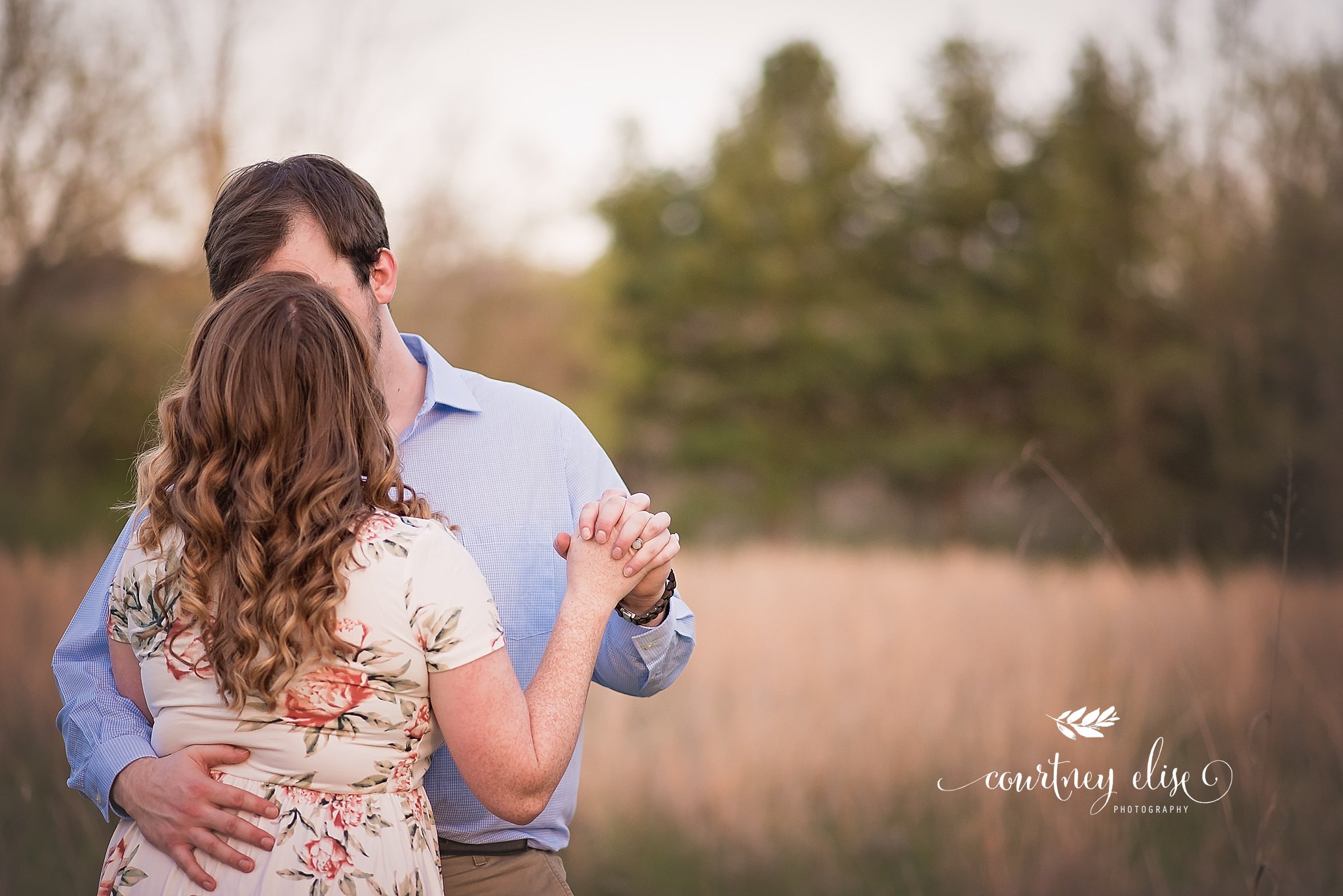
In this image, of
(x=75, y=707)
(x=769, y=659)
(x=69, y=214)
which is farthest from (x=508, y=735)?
(x=69, y=214)

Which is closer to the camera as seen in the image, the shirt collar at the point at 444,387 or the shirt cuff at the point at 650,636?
the shirt cuff at the point at 650,636

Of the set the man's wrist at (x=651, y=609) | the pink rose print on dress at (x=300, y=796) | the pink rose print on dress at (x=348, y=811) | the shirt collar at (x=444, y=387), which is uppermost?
the shirt collar at (x=444, y=387)

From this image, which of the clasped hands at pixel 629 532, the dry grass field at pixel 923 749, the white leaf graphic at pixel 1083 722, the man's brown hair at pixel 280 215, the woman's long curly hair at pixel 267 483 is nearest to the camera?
the woman's long curly hair at pixel 267 483

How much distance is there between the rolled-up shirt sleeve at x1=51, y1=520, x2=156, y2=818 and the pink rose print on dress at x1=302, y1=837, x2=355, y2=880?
35 centimetres

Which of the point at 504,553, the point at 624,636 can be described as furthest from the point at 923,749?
the point at 504,553

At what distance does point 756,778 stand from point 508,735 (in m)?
3.76

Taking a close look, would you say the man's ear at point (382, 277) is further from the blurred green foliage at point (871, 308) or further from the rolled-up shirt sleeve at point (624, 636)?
the blurred green foliage at point (871, 308)

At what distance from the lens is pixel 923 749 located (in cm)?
504

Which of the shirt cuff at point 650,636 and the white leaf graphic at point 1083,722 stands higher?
the shirt cuff at point 650,636

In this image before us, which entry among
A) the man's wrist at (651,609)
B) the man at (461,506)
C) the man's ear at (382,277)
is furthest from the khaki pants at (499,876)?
the man's ear at (382,277)

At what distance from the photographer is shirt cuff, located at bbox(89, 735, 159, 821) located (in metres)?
1.42

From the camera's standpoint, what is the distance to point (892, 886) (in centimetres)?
399

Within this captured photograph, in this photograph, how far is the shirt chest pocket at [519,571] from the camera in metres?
1.73

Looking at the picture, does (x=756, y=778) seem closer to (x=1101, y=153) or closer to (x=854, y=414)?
(x=1101, y=153)
